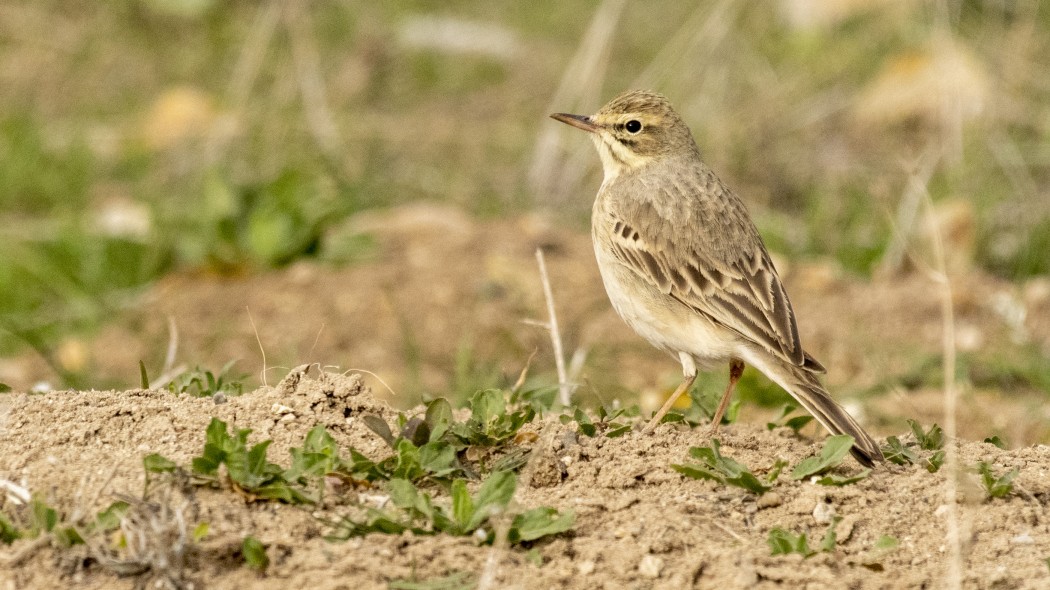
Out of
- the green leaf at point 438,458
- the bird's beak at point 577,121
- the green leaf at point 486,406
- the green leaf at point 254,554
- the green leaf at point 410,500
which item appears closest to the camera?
the green leaf at point 254,554

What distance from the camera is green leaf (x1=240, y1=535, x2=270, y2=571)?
356 centimetres

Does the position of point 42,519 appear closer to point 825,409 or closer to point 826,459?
point 826,459

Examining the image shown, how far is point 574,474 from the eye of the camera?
4.32 meters

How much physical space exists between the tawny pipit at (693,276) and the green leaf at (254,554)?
1.73 meters

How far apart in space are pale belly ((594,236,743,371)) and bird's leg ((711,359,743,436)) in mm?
53

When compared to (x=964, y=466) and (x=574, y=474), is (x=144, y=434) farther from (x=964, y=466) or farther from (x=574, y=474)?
(x=964, y=466)

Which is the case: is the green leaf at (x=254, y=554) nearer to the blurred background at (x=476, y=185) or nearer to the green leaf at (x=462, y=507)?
the green leaf at (x=462, y=507)

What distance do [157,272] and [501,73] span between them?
18.7ft

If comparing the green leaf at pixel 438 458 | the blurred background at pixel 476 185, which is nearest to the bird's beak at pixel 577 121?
the blurred background at pixel 476 185

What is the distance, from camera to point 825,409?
471cm

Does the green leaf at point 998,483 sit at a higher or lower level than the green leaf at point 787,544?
higher

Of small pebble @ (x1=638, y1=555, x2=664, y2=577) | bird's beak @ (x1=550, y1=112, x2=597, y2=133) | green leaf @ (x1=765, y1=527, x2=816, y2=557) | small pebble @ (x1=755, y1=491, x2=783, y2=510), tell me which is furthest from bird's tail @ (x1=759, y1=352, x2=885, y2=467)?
bird's beak @ (x1=550, y1=112, x2=597, y2=133)

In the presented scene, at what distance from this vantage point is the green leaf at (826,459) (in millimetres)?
4297

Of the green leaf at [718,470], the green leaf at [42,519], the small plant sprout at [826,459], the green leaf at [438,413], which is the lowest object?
the green leaf at [42,519]
